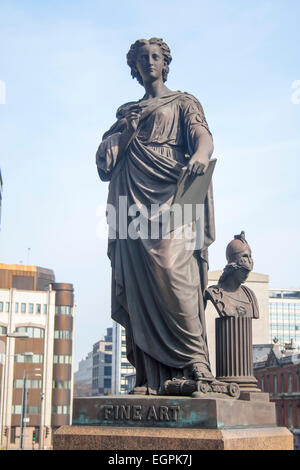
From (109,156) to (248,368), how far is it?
2.90 metres

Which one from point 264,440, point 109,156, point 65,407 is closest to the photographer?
point 264,440

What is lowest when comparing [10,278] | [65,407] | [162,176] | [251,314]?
[65,407]

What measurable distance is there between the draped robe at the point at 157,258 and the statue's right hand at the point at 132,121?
0.30ft

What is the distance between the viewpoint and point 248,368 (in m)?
7.73

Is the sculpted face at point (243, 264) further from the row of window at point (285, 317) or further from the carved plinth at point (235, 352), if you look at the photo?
the row of window at point (285, 317)

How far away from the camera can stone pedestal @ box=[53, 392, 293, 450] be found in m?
5.71

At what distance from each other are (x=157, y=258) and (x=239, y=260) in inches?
62.2

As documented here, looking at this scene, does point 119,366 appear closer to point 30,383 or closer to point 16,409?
point 30,383

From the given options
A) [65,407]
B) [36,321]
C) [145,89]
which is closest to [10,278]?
[36,321]

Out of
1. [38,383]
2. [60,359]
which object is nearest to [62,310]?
[60,359]

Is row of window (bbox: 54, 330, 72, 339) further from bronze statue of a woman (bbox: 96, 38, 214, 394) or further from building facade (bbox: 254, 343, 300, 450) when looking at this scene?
bronze statue of a woman (bbox: 96, 38, 214, 394)

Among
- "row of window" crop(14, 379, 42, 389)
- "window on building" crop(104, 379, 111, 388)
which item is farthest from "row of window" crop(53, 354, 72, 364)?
"window on building" crop(104, 379, 111, 388)

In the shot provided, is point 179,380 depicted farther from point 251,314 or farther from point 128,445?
point 251,314

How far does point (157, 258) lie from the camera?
22.2 feet
